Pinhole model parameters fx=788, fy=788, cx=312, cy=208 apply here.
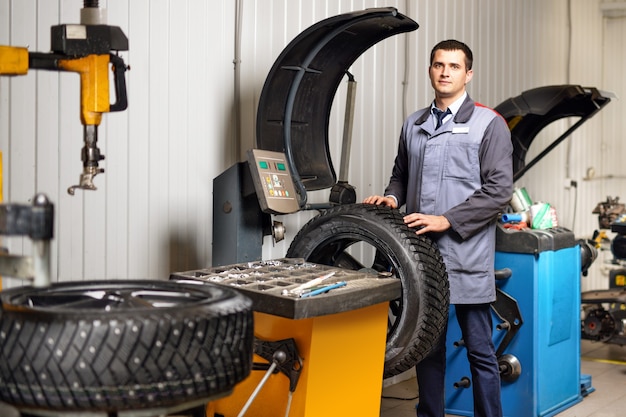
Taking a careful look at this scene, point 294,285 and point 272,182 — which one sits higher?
point 272,182

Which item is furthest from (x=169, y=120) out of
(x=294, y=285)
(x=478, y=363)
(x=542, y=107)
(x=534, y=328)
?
(x=542, y=107)

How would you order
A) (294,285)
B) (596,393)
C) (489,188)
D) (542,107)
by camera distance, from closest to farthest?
1. (294,285)
2. (489,188)
3. (596,393)
4. (542,107)

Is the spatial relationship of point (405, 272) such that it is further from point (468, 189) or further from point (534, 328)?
point (534, 328)

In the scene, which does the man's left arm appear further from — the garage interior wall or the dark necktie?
the garage interior wall

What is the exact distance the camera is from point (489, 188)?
2936mm

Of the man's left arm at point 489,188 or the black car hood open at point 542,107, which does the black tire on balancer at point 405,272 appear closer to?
the man's left arm at point 489,188

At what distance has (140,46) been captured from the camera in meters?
2.85

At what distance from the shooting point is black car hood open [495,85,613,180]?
434 centimetres

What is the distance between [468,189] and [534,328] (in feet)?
2.85

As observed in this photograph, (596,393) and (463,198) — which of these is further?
(596,393)

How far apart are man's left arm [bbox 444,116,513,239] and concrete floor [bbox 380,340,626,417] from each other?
3.73 ft

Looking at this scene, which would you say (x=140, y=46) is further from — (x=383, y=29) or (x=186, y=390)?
(x=186, y=390)

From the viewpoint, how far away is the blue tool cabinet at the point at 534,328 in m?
3.51

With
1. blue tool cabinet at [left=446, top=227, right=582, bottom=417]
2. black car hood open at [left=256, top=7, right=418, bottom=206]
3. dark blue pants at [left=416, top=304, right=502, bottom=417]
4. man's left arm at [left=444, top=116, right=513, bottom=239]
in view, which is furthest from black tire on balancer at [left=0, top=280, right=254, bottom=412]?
blue tool cabinet at [left=446, top=227, right=582, bottom=417]
